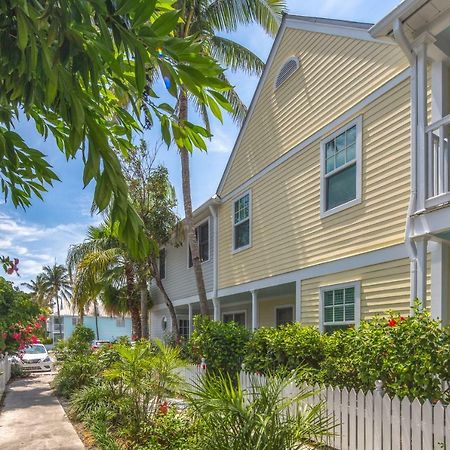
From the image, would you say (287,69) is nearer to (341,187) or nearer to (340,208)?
(341,187)

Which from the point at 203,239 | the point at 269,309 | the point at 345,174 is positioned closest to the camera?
the point at 345,174

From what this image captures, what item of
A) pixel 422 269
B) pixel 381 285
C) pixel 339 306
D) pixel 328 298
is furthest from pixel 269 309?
pixel 422 269

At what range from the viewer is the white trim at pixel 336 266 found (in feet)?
28.3

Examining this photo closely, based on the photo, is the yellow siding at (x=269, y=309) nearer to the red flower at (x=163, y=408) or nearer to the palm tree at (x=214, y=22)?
the palm tree at (x=214, y=22)

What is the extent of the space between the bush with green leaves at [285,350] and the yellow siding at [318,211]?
2.02 metres

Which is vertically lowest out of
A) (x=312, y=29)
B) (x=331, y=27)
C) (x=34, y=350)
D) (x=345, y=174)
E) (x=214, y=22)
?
(x=34, y=350)

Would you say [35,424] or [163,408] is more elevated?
[163,408]

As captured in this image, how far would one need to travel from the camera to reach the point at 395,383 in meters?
6.01

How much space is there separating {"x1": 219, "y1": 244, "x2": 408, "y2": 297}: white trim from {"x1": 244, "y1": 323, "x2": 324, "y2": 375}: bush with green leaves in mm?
1510

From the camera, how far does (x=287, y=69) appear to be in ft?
41.7

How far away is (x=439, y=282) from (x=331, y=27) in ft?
19.8

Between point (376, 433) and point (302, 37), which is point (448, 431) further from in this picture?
point (302, 37)

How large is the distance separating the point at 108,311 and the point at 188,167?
16.2m

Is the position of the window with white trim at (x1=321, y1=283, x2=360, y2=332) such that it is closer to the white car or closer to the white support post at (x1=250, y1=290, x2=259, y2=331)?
the white support post at (x1=250, y1=290, x2=259, y2=331)
